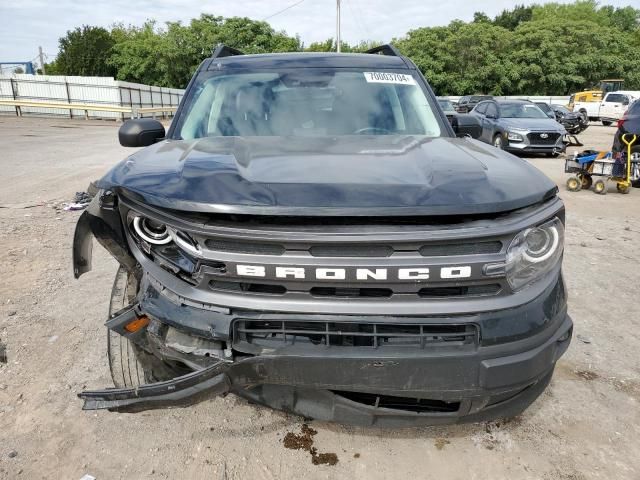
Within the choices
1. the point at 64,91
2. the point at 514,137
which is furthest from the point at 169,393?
the point at 64,91

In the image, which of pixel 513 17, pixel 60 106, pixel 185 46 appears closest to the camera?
pixel 60 106

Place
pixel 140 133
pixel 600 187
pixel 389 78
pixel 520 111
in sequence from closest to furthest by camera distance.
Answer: pixel 140 133
pixel 389 78
pixel 600 187
pixel 520 111

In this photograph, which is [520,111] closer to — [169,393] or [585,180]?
[585,180]

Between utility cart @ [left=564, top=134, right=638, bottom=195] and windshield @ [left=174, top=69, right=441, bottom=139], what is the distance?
6.93 m

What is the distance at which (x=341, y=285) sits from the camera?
1665mm

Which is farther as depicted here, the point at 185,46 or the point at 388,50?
the point at 185,46

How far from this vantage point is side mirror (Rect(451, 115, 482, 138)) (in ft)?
11.1

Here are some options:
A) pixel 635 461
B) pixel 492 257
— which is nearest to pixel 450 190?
pixel 492 257

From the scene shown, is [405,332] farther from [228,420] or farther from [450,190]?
[228,420]

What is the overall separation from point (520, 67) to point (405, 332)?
57583mm

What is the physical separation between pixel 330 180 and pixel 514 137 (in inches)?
508

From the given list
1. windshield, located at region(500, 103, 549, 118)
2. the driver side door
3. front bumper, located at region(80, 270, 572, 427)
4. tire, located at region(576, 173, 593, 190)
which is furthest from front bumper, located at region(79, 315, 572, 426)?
windshield, located at region(500, 103, 549, 118)

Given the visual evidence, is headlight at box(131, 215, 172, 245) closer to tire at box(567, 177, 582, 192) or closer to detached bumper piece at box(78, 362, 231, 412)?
detached bumper piece at box(78, 362, 231, 412)

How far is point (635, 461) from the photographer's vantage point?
7.14ft
